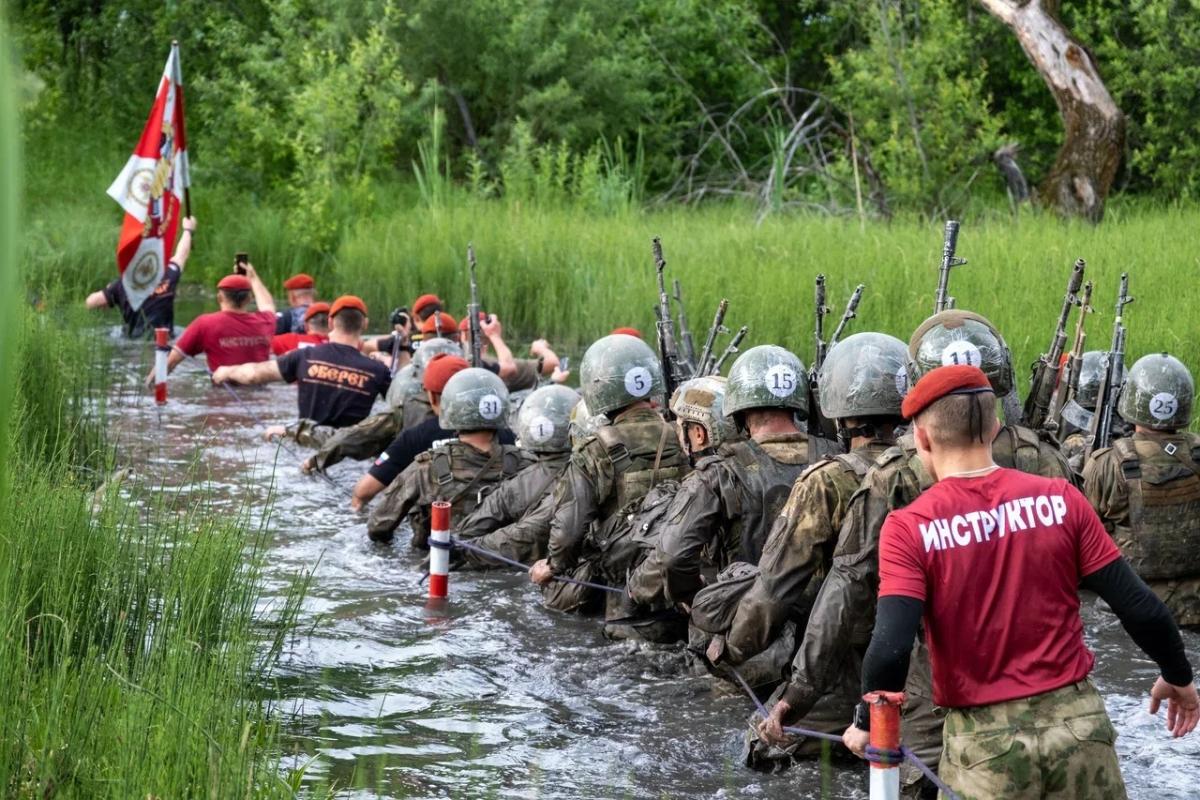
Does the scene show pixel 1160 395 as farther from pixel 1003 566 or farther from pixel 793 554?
pixel 1003 566

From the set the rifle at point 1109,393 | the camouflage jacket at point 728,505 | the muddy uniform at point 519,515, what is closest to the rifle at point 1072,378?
the rifle at point 1109,393

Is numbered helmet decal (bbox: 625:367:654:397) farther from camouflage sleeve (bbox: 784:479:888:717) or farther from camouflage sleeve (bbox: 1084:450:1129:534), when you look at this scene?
camouflage sleeve (bbox: 784:479:888:717)

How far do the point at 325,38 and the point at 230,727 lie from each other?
2745 centimetres

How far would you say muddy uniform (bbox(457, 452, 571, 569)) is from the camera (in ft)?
32.2

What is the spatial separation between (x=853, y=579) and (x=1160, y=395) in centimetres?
463

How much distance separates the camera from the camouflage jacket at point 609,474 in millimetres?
8531

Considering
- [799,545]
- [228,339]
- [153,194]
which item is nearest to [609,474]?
[799,545]

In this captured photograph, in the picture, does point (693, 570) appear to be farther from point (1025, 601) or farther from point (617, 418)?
point (1025, 601)

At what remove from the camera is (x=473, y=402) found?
417 inches

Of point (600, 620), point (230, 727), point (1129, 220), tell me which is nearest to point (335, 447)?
point (600, 620)

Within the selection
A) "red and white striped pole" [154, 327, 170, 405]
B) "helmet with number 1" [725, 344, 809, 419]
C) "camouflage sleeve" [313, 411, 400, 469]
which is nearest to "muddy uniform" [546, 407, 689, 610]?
"helmet with number 1" [725, 344, 809, 419]

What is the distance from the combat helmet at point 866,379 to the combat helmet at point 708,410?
5.39ft

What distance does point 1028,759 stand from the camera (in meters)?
4.12

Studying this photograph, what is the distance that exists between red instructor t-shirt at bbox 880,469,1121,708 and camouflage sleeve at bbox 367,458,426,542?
7.09 metres
